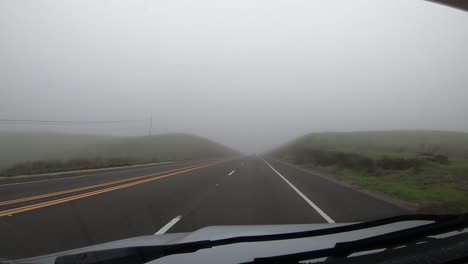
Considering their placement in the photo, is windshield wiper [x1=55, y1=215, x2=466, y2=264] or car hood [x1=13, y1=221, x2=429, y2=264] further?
car hood [x1=13, y1=221, x2=429, y2=264]

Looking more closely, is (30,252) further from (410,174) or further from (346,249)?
(410,174)

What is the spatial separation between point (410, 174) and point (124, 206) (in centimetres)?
1577

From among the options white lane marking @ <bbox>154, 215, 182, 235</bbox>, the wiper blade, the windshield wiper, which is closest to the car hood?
the windshield wiper

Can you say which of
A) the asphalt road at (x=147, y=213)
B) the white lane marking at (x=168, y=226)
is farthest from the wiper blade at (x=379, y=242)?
the white lane marking at (x=168, y=226)

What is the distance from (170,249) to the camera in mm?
3441

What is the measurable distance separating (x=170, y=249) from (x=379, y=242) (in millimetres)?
1967

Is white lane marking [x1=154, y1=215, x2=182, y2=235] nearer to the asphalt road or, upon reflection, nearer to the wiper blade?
the asphalt road

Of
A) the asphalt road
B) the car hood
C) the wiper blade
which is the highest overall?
the wiper blade

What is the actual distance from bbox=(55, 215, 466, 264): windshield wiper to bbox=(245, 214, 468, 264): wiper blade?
97mm

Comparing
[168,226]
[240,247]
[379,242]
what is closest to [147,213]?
[168,226]

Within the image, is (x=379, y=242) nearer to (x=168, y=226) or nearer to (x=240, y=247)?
(x=240, y=247)

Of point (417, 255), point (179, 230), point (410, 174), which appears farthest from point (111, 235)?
point (410, 174)

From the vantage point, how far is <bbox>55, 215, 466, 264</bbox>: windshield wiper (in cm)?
304

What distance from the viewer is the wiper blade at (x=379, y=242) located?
307 cm
